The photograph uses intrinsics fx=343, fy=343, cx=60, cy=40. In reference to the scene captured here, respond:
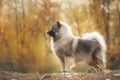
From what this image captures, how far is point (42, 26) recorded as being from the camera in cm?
324

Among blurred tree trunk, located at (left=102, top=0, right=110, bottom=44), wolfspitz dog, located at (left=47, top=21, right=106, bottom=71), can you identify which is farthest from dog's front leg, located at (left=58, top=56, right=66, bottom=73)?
blurred tree trunk, located at (left=102, top=0, right=110, bottom=44)

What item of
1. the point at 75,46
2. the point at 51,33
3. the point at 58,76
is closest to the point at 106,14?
the point at 75,46

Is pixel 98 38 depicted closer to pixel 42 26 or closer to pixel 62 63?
pixel 62 63

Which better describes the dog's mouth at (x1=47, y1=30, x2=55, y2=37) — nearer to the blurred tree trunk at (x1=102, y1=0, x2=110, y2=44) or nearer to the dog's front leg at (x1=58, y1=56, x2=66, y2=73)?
the dog's front leg at (x1=58, y1=56, x2=66, y2=73)

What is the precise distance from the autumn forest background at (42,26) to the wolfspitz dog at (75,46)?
0.21 feet

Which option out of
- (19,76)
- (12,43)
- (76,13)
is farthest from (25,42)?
(76,13)

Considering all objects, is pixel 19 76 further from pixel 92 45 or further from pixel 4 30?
pixel 92 45

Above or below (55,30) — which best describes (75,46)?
below

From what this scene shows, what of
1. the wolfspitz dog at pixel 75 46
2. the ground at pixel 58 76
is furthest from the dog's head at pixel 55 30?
the ground at pixel 58 76

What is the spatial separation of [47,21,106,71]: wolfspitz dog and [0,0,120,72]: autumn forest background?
2.5 inches

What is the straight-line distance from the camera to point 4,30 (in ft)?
10.5

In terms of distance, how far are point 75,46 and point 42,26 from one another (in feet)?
1.20

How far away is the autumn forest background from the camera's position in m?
3.20

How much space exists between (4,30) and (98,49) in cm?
89
